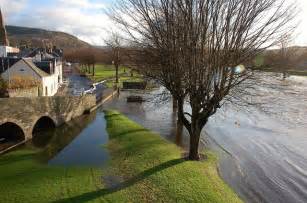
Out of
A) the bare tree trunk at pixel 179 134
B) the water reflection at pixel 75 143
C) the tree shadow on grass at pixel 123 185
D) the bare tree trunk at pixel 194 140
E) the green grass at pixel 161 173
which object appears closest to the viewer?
the tree shadow on grass at pixel 123 185

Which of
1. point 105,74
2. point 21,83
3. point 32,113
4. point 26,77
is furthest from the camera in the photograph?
point 105,74

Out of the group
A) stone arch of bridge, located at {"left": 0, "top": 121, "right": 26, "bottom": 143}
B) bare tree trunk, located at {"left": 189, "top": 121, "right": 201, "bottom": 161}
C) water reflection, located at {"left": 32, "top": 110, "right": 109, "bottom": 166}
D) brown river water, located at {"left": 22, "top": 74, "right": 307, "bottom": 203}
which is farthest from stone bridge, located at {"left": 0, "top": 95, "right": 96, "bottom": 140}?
bare tree trunk, located at {"left": 189, "top": 121, "right": 201, "bottom": 161}

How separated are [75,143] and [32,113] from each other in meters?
4.40

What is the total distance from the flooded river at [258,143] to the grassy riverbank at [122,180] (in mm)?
1794

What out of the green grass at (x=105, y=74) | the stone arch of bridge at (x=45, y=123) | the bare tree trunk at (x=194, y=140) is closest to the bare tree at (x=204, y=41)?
the bare tree trunk at (x=194, y=140)

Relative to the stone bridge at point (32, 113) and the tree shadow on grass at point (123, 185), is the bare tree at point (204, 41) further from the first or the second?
the stone bridge at point (32, 113)

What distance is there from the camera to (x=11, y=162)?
2141 cm

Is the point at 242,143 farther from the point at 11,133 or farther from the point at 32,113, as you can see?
the point at 11,133

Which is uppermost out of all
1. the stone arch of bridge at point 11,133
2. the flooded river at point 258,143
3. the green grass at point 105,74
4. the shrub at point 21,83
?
the shrub at point 21,83

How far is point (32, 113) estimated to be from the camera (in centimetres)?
2791

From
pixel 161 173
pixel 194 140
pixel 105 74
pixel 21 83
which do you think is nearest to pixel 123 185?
pixel 161 173

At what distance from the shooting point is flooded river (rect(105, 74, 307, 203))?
1938 centimetres

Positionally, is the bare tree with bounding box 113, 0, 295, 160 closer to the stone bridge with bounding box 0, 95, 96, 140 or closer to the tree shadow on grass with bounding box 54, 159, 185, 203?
the tree shadow on grass with bounding box 54, 159, 185, 203

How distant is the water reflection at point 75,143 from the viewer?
73.9ft
